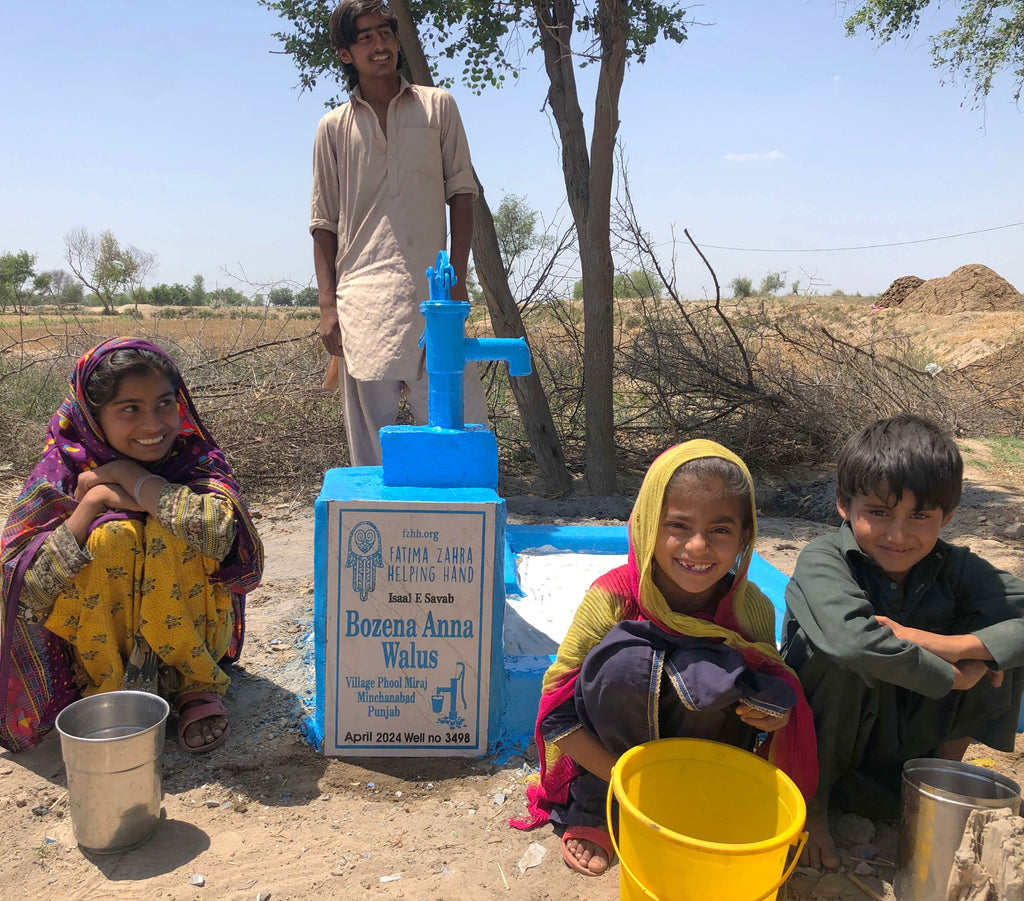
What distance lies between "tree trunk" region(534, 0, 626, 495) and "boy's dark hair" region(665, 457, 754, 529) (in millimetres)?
2750

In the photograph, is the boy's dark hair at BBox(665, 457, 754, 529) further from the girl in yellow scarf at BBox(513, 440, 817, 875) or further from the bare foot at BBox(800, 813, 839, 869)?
the bare foot at BBox(800, 813, 839, 869)

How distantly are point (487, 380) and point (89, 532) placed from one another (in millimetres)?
4487

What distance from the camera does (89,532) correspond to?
2.03 m

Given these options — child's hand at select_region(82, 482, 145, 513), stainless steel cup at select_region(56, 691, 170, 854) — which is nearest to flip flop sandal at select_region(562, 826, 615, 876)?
stainless steel cup at select_region(56, 691, 170, 854)

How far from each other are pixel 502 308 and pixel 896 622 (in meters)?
3.21

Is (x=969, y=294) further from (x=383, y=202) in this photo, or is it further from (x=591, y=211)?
(x=383, y=202)

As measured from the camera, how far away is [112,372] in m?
2.03

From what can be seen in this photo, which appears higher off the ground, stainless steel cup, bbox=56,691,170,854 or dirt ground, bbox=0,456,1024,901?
stainless steel cup, bbox=56,691,170,854

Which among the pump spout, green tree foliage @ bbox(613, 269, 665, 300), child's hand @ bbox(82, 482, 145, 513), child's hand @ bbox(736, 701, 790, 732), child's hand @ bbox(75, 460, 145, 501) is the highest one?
green tree foliage @ bbox(613, 269, 665, 300)

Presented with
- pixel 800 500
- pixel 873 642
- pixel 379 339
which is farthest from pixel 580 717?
pixel 800 500

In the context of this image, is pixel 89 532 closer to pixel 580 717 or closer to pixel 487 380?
pixel 580 717

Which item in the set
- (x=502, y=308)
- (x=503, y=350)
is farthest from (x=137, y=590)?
(x=502, y=308)

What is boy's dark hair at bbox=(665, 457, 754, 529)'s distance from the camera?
162 cm

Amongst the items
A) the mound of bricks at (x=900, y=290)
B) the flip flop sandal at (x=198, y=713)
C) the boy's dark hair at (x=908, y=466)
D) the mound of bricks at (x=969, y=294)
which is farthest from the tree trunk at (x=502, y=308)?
the mound of bricks at (x=900, y=290)
